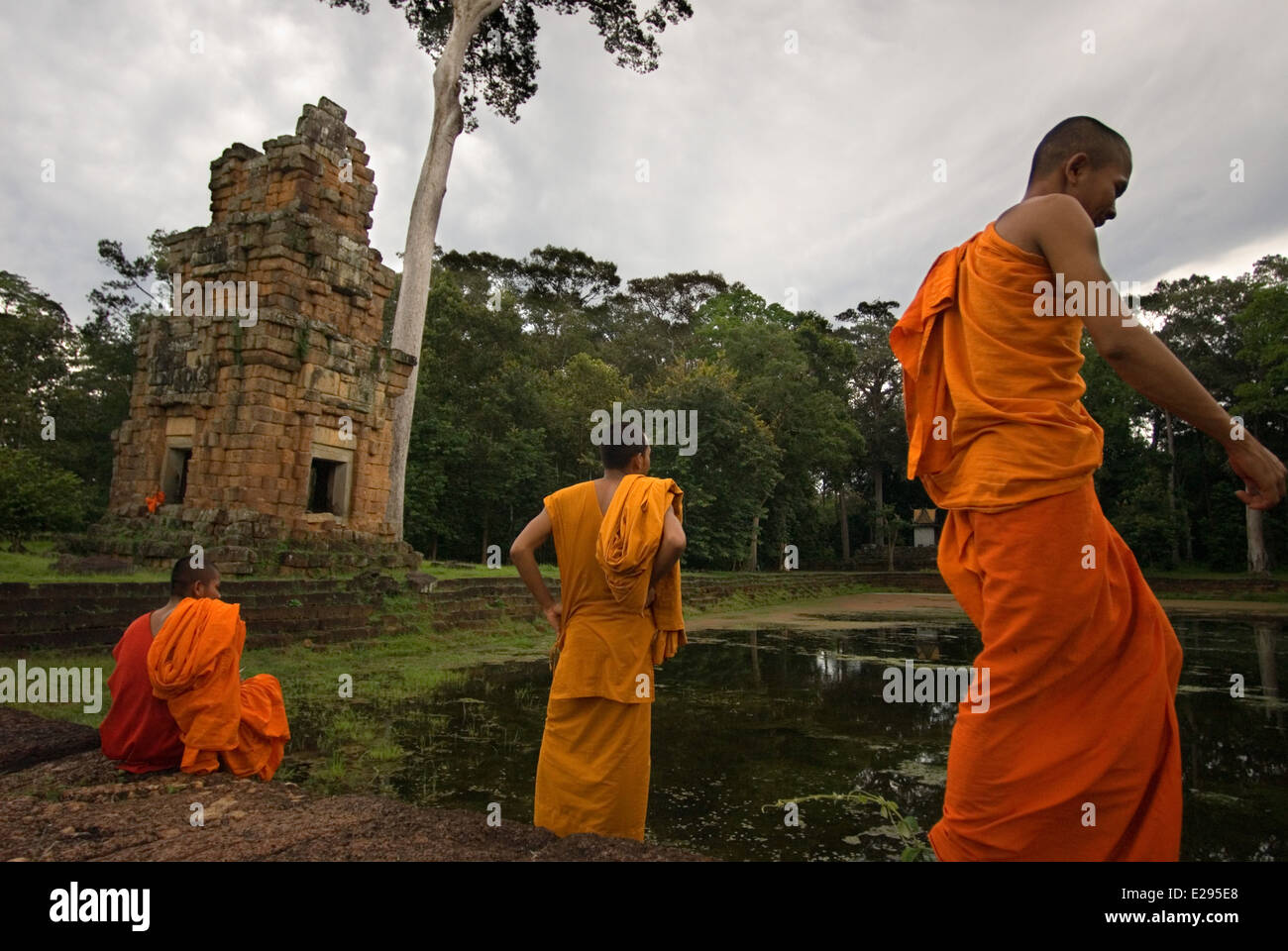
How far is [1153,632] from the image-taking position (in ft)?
6.31

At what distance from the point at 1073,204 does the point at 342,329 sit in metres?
12.4

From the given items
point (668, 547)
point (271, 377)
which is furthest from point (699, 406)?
point (668, 547)

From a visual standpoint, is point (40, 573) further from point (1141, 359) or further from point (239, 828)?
point (1141, 359)

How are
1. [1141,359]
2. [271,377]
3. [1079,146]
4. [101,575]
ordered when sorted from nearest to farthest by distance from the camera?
[1141,359], [1079,146], [101,575], [271,377]

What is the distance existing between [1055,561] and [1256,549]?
30.7 meters

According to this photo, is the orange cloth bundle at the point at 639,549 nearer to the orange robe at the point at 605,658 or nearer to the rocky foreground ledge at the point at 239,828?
the orange robe at the point at 605,658

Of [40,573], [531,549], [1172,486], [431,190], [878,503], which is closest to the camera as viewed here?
[531,549]

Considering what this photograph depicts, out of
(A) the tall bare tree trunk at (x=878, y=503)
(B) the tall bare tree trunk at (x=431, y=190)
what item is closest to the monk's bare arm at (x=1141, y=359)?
(B) the tall bare tree trunk at (x=431, y=190)

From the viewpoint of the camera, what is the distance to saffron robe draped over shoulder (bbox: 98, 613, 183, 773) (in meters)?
3.43

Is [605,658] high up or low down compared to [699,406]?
down


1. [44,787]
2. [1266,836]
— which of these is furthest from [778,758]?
[44,787]

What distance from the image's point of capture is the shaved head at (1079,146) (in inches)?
86.2

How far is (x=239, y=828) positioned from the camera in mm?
2434
